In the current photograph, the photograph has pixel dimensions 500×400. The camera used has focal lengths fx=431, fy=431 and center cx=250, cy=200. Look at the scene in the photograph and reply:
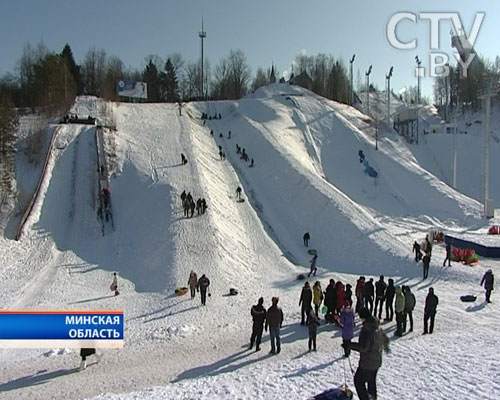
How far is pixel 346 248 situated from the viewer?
25344mm

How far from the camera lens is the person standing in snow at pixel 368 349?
6125 mm

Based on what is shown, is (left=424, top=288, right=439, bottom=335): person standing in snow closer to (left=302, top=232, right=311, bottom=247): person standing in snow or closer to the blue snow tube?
(left=302, top=232, right=311, bottom=247): person standing in snow

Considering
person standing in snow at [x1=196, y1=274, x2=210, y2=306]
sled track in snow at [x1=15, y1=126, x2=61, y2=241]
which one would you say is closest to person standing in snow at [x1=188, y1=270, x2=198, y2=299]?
person standing in snow at [x1=196, y1=274, x2=210, y2=306]

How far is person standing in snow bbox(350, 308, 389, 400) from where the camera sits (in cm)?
612

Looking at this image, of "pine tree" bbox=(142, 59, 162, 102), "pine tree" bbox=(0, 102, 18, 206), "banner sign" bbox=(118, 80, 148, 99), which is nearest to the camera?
"pine tree" bbox=(0, 102, 18, 206)

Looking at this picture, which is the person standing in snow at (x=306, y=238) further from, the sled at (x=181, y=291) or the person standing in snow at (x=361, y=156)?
the person standing in snow at (x=361, y=156)

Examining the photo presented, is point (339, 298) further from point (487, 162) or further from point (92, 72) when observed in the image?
point (92, 72)

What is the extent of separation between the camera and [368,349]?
20.1 feet

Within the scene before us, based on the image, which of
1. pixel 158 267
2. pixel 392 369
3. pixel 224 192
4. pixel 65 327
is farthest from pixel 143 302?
pixel 224 192

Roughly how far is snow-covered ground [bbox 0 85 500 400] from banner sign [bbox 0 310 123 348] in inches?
17.6

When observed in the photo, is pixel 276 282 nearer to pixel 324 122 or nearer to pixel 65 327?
pixel 65 327

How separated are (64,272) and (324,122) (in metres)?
42.4

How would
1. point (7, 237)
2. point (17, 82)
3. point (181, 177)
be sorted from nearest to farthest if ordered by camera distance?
point (7, 237)
point (181, 177)
point (17, 82)

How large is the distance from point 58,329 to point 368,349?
8.75 meters
